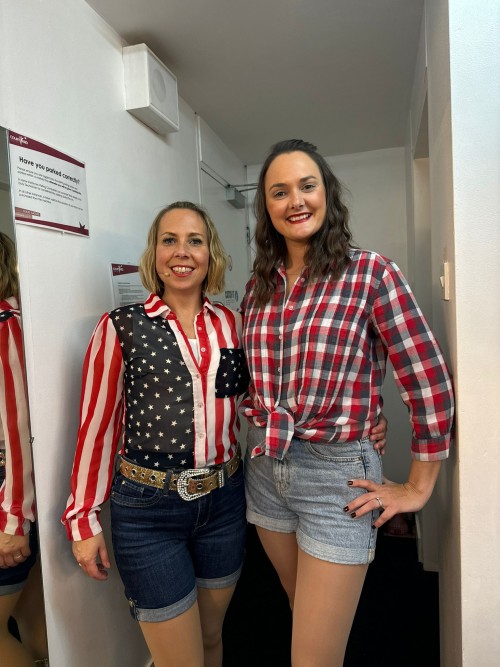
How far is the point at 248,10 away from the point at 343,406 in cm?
146

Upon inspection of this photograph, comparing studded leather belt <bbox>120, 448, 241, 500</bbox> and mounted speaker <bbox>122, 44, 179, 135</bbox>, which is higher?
mounted speaker <bbox>122, 44, 179, 135</bbox>

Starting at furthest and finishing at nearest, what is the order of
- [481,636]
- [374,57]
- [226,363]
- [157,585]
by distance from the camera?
[374,57], [226,363], [157,585], [481,636]

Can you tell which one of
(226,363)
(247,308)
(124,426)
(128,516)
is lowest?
(128,516)

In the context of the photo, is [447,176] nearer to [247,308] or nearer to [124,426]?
[247,308]

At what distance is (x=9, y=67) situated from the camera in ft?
3.98

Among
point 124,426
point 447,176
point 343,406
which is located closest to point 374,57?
point 447,176

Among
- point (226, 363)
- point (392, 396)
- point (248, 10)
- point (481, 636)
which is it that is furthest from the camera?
point (392, 396)

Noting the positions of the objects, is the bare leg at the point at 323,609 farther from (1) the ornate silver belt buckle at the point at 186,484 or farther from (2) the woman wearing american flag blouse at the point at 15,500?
(2) the woman wearing american flag blouse at the point at 15,500

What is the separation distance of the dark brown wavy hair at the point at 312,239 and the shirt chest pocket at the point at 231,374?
0.19 metres

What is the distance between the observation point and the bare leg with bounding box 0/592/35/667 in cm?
121

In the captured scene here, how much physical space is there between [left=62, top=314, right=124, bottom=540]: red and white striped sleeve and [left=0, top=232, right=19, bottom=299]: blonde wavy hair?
9.7 inches

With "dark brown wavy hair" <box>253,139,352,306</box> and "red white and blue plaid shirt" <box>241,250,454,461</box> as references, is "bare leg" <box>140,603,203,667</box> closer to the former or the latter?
"red white and blue plaid shirt" <box>241,250,454,461</box>

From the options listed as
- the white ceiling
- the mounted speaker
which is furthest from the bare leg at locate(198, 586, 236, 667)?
the white ceiling

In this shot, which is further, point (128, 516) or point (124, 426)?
point (124, 426)
